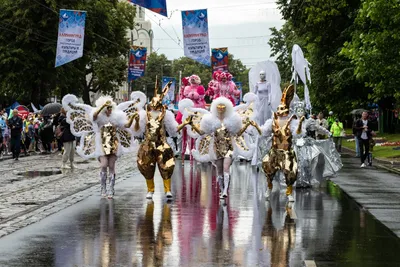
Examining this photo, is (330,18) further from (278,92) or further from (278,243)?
(278,243)

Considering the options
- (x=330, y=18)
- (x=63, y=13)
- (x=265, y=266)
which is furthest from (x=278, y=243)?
(x=330, y=18)

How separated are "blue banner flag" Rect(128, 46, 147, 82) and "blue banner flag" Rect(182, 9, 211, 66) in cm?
2217

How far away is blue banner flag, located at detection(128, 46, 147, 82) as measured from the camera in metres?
56.9

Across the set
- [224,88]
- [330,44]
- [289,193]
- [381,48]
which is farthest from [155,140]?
[330,44]

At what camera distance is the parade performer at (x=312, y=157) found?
19.5m

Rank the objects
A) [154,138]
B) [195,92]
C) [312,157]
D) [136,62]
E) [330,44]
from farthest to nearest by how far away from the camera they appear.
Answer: [136,62]
[330,44]
[195,92]
[312,157]
[154,138]

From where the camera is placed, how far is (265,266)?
30.7 ft

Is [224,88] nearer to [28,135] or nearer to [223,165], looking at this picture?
[223,165]

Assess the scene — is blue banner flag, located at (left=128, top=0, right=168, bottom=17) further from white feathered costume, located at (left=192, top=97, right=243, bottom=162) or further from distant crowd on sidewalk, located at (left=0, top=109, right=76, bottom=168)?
white feathered costume, located at (left=192, top=97, right=243, bottom=162)

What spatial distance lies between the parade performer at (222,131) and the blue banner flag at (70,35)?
18.0 metres

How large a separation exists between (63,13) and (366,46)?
36.4ft

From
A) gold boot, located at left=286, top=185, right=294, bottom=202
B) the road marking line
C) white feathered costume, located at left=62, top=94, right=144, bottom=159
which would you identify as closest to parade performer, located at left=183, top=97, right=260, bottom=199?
gold boot, located at left=286, top=185, right=294, bottom=202

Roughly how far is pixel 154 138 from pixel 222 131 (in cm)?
125

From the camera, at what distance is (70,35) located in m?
33.8
